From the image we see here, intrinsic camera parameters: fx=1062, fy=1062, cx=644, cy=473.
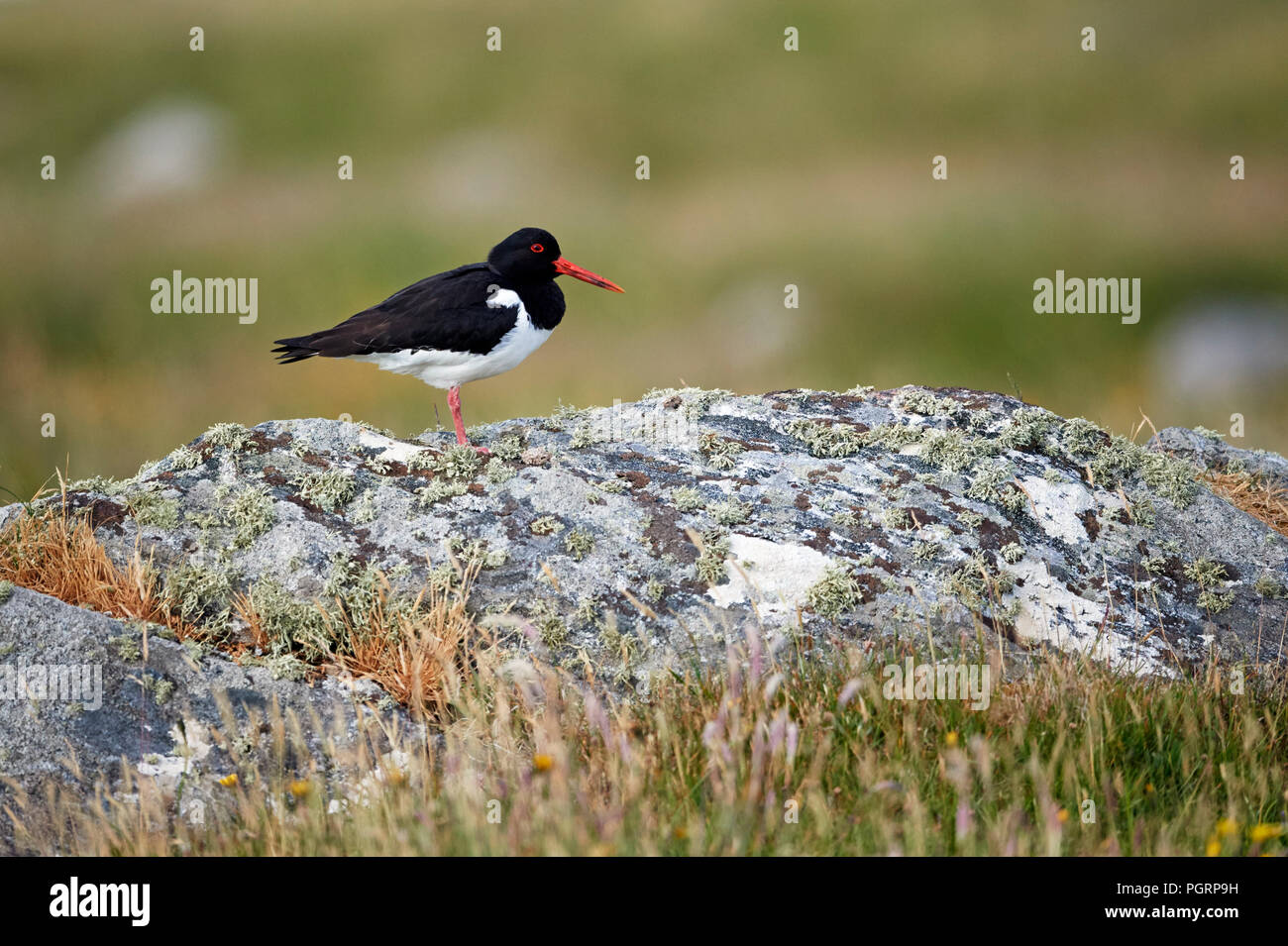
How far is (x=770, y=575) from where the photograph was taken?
6.18 m

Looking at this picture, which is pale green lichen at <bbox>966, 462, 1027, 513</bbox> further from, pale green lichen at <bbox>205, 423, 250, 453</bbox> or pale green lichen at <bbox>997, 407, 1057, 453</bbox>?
pale green lichen at <bbox>205, 423, 250, 453</bbox>

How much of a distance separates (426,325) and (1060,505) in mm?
4553

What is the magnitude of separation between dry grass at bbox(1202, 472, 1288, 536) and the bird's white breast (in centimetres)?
547

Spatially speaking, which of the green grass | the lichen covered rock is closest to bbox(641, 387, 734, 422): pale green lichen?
the lichen covered rock

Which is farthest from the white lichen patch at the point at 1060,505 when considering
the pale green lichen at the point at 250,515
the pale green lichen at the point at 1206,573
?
the pale green lichen at the point at 250,515

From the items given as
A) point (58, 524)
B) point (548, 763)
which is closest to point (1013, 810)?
point (548, 763)

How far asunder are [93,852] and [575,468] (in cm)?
351

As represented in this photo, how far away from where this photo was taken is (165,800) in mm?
4867

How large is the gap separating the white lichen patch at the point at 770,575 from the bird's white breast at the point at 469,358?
98.9 inches

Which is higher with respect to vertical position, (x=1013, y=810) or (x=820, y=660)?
(x=820, y=660)

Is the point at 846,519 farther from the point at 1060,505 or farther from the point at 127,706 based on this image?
the point at 127,706

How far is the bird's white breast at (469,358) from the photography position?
7.73m

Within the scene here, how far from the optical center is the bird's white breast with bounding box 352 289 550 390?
7.73 metres

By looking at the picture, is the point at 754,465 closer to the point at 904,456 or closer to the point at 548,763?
the point at 904,456
